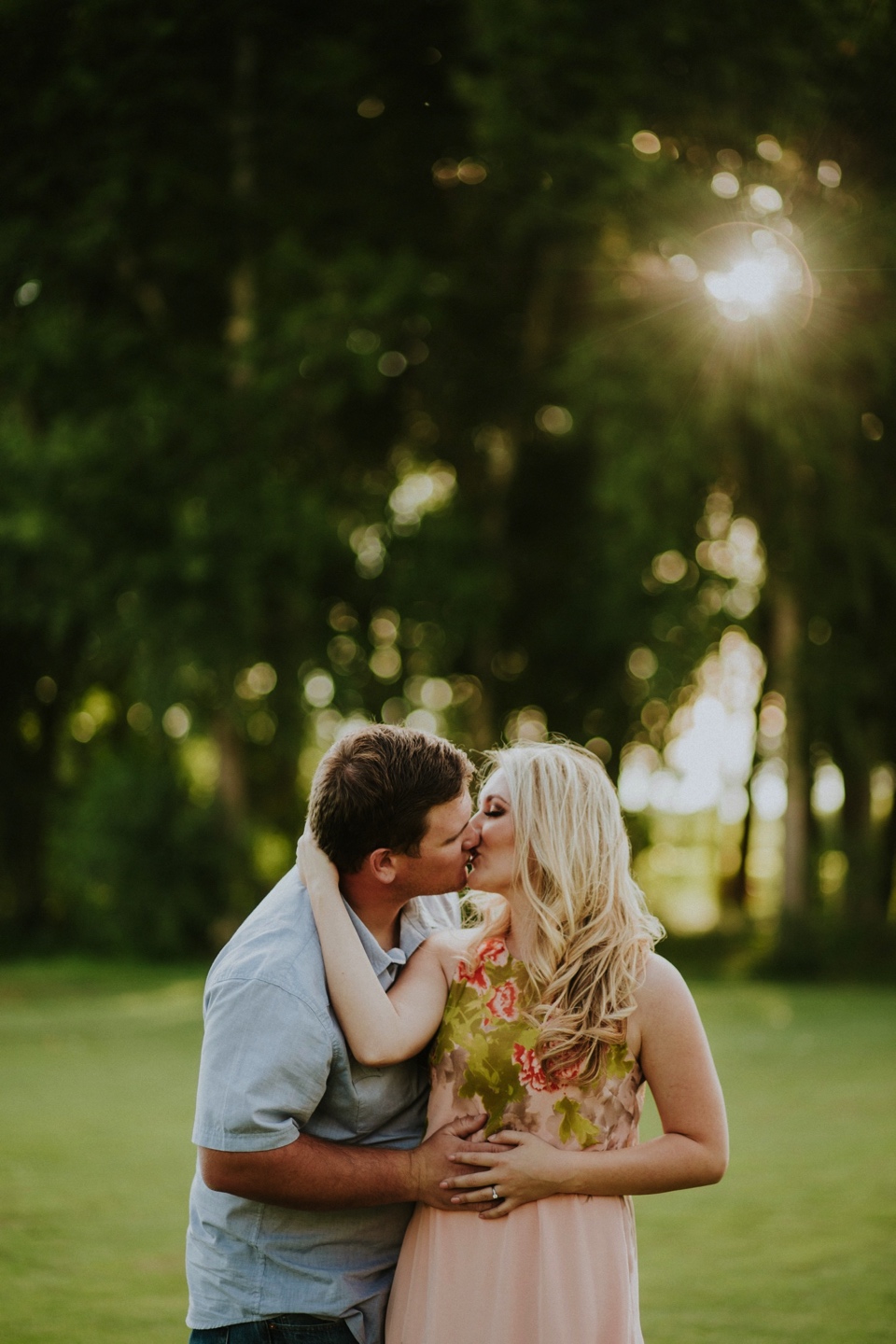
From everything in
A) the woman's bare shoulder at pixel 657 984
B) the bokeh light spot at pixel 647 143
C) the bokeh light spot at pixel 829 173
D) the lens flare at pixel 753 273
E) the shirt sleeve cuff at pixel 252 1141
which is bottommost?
the shirt sleeve cuff at pixel 252 1141

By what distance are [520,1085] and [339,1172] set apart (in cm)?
40

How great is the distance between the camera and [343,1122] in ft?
8.84

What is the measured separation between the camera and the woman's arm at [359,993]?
8.61 ft

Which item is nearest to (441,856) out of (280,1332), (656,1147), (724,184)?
(656,1147)

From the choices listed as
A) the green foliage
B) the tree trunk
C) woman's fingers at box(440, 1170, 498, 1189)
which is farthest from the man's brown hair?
the green foliage

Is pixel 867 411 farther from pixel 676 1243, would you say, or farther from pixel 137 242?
pixel 676 1243

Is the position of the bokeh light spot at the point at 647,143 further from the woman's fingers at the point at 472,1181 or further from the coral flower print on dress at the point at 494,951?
the woman's fingers at the point at 472,1181

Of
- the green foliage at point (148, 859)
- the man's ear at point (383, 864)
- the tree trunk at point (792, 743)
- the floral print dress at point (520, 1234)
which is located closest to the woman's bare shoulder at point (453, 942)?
the floral print dress at point (520, 1234)

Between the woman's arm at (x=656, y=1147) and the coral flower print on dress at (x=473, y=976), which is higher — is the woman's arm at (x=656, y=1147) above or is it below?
below

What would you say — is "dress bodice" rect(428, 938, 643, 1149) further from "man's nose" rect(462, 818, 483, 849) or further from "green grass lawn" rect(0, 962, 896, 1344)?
"green grass lawn" rect(0, 962, 896, 1344)

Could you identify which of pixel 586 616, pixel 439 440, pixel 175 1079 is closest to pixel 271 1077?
pixel 175 1079

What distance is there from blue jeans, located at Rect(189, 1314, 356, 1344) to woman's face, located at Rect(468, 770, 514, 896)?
0.88 meters

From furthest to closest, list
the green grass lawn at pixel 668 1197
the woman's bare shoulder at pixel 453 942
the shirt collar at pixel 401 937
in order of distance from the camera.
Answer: the green grass lawn at pixel 668 1197 < the woman's bare shoulder at pixel 453 942 < the shirt collar at pixel 401 937

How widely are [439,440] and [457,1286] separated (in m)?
22.1
